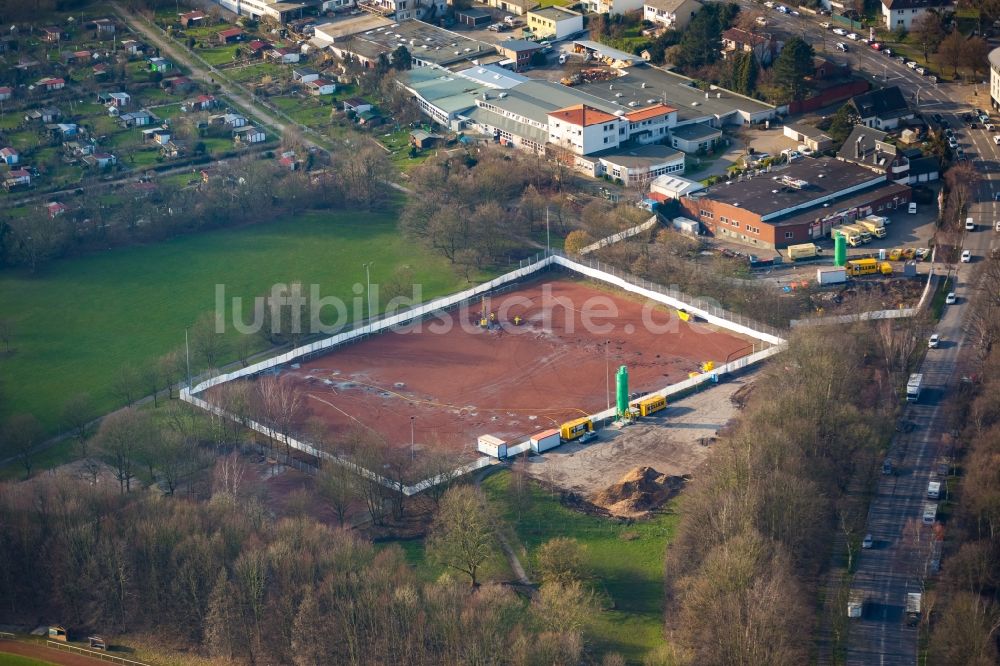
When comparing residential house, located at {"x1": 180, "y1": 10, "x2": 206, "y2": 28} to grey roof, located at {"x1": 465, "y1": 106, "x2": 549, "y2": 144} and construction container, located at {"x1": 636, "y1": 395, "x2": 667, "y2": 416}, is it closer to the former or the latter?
grey roof, located at {"x1": 465, "y1": 106, "x2": 549, "y2": 144}

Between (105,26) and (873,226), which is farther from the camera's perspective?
(105,26)

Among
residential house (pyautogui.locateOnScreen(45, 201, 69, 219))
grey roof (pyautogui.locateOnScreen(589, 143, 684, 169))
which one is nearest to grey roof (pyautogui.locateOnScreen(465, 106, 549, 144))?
grey roof (pyautogui.locateOnScreen(589, 143, 684, 169))

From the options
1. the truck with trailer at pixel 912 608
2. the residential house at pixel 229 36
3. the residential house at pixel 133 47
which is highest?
the residential house at pixel 229 36

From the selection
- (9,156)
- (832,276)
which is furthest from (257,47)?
(832,276)

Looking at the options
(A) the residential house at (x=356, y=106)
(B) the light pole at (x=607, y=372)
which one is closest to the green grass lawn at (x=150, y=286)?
(B) the light pole at (x=607, y=372)

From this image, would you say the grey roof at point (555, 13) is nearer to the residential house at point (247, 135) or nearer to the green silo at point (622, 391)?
the residential house at point (247, 135)

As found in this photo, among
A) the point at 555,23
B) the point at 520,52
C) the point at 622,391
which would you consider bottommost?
the point at 622,391

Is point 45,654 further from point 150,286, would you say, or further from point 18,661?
point 150,286
